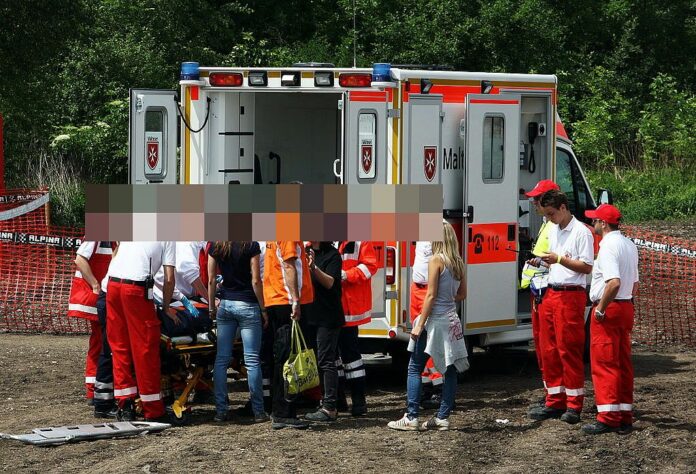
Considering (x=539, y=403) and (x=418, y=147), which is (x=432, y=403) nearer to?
(x=539, y=403)

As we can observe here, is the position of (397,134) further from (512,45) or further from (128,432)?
(512,45)

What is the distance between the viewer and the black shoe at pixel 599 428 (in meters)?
9.55

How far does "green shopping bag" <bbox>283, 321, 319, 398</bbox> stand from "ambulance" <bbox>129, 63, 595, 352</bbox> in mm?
1472

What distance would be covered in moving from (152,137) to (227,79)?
896 mm

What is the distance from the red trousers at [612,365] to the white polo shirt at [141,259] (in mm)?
3360

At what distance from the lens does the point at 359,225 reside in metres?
10.5

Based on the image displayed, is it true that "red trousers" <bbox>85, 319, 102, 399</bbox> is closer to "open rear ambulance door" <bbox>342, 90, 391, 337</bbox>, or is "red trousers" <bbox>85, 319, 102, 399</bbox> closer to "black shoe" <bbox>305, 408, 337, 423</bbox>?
"black shoe" <bbox>305, 408, 337, 423</bbox>

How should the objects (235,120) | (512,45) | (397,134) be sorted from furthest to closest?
1. (512,45)
2. (235,120)
3. (397,134)

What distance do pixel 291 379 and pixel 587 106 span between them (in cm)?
2293

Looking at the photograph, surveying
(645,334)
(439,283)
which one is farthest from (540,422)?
(645,334)

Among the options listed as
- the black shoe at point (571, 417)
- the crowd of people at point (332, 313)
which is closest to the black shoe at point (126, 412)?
the crowd of people at point (332, 313)

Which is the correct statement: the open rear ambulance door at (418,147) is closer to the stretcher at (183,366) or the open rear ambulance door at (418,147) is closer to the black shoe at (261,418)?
the black shoe at (261,418)

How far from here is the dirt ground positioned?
855 centimetres

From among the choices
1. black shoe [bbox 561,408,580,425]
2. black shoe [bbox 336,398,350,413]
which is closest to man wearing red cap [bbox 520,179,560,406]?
black shoe [bbox 561,408,580,425]
